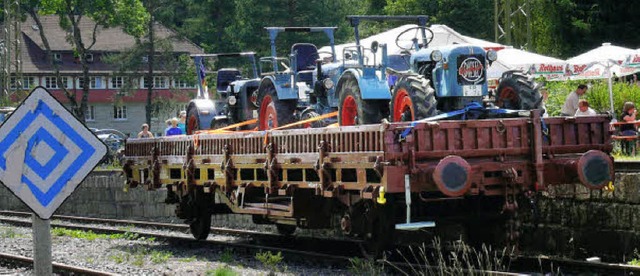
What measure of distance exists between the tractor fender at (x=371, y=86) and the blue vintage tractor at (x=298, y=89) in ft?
5.13

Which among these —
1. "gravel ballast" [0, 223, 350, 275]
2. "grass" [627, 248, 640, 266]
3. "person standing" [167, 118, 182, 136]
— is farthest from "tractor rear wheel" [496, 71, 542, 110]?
"person standing" [167, 118, 182, 136]

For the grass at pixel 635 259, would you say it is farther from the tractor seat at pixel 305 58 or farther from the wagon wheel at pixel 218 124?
the wagon wheel at pixel 218 124

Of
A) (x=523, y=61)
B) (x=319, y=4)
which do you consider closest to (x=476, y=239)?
(x=523, y=61)

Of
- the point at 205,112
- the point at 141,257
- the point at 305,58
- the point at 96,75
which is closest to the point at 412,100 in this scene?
the point at 141,257

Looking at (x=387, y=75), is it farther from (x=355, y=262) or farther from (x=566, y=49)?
(x=566, y=49)

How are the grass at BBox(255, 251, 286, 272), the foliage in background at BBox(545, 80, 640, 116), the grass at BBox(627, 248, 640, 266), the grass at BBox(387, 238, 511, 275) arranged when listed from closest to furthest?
1. the grass at BBox(387, 238, 511, 275)
2. the grass at BBox(627, 248, 640, 266)
3. the grass at BBox(255, 251, 286, 272)
4. the foliage in background at BBox(545, 80, 640, 116)

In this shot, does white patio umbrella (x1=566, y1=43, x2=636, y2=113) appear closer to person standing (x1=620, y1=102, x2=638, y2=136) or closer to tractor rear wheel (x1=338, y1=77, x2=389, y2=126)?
person standing (x1=620, y1=102, x2=638, y2=136)

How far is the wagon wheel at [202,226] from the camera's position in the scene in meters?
18.7

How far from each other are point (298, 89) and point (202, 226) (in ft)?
8.89

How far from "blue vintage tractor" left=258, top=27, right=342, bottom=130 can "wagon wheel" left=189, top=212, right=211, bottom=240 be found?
1.77 m

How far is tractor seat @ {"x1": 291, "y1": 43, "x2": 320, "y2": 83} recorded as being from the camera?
18.8 metres

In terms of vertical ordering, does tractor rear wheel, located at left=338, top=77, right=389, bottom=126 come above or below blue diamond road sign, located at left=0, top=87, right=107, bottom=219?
above

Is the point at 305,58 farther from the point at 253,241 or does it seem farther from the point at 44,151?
the point at 44,151

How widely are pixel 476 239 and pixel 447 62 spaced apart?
2.19 metres
